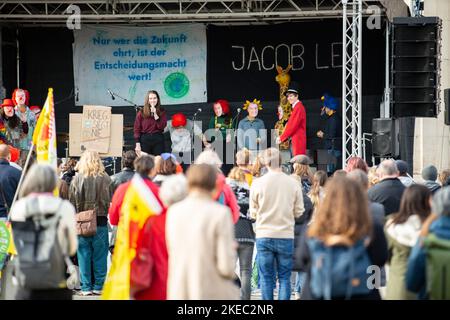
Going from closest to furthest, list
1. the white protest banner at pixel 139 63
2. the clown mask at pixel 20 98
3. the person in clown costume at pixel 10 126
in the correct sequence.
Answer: the person in clown costume at pixel 10 126 → the clown mask at pixel 20 98 → the white protest banner at pixel 139 63

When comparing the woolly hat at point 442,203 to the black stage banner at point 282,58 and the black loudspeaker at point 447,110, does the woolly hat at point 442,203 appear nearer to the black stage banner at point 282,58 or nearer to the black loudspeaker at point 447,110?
the black loudspeaker at point 447,110

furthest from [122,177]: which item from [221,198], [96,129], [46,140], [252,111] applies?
[252,111]

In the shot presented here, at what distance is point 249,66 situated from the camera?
18.3 meters


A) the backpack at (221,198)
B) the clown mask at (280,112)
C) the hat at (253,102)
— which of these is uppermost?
the hat at (253,102)

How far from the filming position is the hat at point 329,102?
17.5 metres

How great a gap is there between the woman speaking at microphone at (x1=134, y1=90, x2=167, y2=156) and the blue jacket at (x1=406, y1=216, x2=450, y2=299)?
971 cm

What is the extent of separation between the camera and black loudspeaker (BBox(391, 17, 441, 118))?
12.7 metres

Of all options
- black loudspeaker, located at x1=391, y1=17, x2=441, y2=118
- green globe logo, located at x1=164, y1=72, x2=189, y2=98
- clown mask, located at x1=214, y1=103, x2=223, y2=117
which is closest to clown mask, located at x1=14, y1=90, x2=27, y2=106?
clown mask, located at x1=214, y1=103, x2=223, y2=117

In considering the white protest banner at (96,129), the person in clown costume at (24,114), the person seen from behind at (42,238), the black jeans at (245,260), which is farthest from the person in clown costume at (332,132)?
the person seen from behind at (42,238)

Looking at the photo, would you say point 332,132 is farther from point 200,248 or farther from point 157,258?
point 200,248

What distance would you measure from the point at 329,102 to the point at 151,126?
3788 millimetres

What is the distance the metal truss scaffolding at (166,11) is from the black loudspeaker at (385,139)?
12.1 feet

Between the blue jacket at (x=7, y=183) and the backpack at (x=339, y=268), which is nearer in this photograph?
the backpack at (x=339, y=268)
